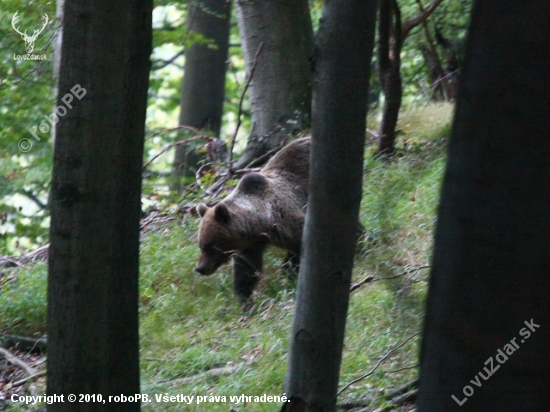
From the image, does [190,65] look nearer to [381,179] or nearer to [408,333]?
[381,179]

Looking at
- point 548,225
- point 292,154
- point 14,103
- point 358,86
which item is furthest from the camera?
point 14,103

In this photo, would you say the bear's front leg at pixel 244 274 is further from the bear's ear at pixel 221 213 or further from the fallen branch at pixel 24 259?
the fallen branch at pixel 24 259

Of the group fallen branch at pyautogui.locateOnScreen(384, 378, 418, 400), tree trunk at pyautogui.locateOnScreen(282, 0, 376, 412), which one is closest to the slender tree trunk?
fallen branch at pyautogui.locateOnScreen(384, 378, 418, 400)

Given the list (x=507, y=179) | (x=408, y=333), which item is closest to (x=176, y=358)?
(x=408, y=333)

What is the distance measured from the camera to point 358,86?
3.36 m

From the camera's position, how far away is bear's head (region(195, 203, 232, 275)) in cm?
783

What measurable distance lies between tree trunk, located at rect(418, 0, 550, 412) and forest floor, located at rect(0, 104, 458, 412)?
2664 millimetres

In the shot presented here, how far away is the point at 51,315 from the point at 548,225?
7.87ft

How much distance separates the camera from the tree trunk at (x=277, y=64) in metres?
10.2

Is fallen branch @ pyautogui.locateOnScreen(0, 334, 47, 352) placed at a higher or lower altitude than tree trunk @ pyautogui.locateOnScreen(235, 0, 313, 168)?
lower

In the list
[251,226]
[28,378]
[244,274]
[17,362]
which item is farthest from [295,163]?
[28,378]

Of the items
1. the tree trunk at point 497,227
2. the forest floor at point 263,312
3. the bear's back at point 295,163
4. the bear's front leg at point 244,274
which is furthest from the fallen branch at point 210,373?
the tree trunk at point 497,227

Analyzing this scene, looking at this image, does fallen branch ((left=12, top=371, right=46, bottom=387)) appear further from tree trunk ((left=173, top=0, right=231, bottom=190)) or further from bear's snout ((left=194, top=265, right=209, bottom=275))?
tree trunk ((left=173, top=0, right=231, bottom=190))

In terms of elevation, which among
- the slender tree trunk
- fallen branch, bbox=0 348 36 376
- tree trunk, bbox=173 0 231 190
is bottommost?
fallen branch, bbox=0 348 36 376
